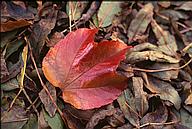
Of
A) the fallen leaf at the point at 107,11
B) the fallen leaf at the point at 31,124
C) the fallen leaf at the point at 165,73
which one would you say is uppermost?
the fallen leaf at the point at 107,11

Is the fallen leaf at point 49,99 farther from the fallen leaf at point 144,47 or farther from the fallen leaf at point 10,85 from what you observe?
the fallen leaf at point 144,47

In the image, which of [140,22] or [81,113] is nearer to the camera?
[81,113]

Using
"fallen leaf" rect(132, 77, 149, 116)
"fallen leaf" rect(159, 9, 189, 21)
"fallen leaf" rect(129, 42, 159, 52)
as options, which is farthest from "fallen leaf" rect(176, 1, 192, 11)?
"fallen leaf" rect(132, 77, 149, 116)

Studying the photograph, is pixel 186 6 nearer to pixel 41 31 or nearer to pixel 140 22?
pixel 140 22

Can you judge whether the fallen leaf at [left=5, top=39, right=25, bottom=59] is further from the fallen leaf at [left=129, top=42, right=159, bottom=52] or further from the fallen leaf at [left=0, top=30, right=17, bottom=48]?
the fallen leaf at [left=129, top=42, right=159, bottom=52]

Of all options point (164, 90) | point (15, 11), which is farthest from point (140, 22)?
point (15, 11)

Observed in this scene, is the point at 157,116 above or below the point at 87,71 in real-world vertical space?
below

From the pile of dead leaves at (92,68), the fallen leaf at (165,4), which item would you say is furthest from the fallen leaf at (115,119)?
the fallen leaf at (165,4)
